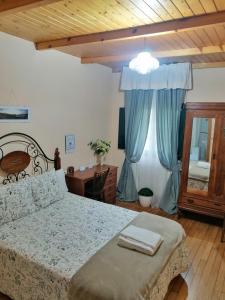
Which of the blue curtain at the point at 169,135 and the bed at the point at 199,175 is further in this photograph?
the blue curtain at the point at 169,135

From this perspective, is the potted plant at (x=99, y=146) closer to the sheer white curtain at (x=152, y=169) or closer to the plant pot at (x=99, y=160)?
the plant pot at (x=99, y=160)

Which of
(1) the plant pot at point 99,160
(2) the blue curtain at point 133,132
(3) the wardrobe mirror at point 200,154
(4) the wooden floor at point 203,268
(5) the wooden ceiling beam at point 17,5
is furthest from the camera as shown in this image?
(1) the plant pot at point 99,160

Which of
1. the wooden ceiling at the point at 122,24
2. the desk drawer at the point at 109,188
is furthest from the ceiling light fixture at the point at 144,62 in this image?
the desk drawer at the point at 109,188

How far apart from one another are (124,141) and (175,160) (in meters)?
1.11

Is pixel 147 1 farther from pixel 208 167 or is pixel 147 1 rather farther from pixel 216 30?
pixel 208 167

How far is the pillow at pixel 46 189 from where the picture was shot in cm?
298

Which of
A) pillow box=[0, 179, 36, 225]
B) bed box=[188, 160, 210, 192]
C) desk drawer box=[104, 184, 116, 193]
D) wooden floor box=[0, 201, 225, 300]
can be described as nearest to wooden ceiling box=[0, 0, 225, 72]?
bed box=[188, 160, 210, 192]

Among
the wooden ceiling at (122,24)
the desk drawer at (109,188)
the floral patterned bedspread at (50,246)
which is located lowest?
the desk drawer at (109,188)

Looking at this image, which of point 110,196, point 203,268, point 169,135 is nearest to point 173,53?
point 169,135

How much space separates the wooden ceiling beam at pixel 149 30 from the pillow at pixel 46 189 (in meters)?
1.66

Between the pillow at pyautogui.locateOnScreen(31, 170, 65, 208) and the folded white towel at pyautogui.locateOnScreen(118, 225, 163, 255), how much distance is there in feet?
3.93

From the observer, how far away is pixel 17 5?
6.19 feet

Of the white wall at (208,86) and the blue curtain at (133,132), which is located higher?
the white wall at (208,86)

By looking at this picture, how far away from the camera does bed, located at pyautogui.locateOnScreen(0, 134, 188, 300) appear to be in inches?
71.0
